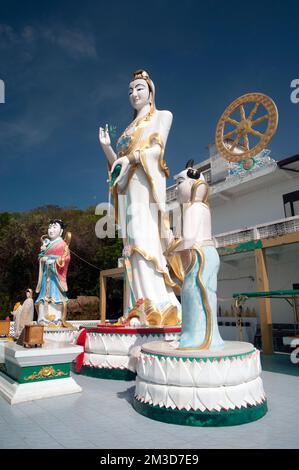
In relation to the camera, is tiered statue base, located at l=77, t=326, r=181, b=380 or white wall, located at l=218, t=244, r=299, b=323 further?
white wall, located at l=218, t=244, r=299, b=323

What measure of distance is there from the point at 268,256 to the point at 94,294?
12562 mm

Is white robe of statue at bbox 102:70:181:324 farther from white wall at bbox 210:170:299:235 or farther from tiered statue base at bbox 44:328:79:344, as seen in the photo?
white wall at bbox 210:170:299:235

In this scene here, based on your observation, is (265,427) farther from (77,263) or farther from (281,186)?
(77,263)

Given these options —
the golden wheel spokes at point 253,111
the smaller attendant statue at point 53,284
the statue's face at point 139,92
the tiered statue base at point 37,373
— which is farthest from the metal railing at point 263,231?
the tiered statue base at point 37,373

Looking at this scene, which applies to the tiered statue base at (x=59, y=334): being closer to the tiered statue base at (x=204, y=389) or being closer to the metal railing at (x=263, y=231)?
the tiered statue base at (x=204, y=389)

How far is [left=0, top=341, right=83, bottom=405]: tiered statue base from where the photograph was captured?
4.85m

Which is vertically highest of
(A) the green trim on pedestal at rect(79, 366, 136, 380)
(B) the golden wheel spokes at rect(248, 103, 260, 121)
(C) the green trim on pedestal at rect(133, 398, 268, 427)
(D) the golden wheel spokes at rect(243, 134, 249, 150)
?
(B) the golden wheel spokes at rect(248, 103, 260, 121)

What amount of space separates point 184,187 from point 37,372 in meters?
3.55

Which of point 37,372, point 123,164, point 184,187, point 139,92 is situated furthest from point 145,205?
point 37,372

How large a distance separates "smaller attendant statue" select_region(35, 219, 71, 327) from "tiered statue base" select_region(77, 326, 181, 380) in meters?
3.75

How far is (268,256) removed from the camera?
581 inches

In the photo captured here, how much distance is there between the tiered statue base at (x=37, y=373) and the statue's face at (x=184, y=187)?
2.94 metres

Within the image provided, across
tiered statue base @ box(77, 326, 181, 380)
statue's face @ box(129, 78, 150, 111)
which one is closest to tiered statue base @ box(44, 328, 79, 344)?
tiered statue base @ box(77, 326, 181, 380)

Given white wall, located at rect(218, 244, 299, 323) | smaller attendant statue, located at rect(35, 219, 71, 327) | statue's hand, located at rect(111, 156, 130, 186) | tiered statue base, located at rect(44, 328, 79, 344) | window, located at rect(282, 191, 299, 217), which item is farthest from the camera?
window, located at rect(282, 191, 299, 217)
